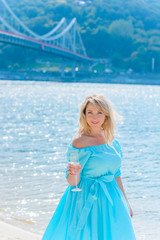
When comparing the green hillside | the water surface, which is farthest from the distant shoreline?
the water surface

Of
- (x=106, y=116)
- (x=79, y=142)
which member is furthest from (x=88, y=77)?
(x=79, y=142)

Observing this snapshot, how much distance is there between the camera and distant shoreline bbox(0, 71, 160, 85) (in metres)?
77.9

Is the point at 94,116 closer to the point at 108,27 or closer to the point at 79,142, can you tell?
the point at 79,142

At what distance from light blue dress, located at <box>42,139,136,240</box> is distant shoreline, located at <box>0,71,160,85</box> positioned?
2926 inches

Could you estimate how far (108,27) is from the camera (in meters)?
105

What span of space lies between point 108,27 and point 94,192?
105 meters

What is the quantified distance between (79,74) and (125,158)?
69.8 metres

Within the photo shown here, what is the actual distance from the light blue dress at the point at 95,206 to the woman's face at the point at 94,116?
116 millimetres

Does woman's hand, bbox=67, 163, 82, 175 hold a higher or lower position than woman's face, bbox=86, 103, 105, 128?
lower

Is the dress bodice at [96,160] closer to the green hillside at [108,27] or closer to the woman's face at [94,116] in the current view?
the woman's face at [94,116]

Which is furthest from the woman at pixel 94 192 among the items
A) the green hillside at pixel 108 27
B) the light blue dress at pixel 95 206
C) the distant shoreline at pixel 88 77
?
the green hillside at pixel 108 27

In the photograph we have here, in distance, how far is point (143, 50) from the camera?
9475 cm

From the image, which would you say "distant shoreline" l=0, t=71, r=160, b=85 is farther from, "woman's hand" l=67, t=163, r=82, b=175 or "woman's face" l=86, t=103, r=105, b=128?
"woman's hand" l=67, t=163, r=82, b=175

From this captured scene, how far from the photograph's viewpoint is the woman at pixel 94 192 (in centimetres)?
232
